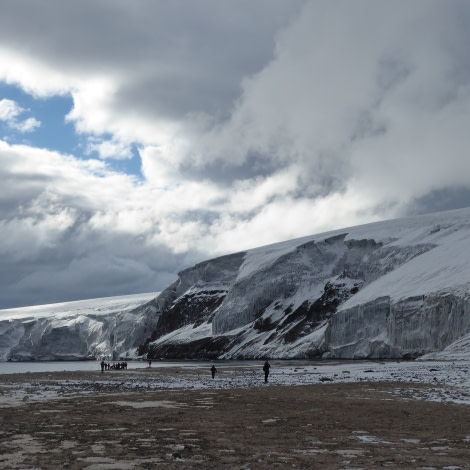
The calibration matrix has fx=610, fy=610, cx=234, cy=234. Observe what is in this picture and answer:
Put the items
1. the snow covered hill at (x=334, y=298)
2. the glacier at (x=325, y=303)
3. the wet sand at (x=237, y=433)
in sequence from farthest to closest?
the snow covered hill at (x=334, y=298) → the glacier at (x=325, y=303) → the wet sand at (x=237, y=433)

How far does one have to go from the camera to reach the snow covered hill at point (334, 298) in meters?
85.6

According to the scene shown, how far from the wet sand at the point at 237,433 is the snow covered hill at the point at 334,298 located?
46.3m

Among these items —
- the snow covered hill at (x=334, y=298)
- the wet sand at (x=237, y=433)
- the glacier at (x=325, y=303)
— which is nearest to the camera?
the wet sand at (x=237, y=433)

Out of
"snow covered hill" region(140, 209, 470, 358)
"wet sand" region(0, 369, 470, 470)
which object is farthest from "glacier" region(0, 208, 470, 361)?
"wet sand" region(0, 369, 470, 470)

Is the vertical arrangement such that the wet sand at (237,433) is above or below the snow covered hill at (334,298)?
below

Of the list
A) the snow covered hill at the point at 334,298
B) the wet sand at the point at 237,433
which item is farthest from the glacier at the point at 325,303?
the wet sand at the point at 237,433

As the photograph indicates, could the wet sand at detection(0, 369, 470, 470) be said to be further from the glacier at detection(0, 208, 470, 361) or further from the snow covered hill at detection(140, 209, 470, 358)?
the snow covered hill at detection(140, 209, 470, 358)

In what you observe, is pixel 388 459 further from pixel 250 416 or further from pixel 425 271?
pixel 425 271

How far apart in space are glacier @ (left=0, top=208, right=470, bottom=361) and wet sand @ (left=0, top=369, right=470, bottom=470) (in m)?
44.2

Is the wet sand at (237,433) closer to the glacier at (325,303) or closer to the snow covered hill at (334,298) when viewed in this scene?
the glacier at (325,303)

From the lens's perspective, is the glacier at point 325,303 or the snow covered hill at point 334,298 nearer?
the glacier at point 325,303

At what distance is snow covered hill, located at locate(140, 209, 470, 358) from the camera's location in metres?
85.6

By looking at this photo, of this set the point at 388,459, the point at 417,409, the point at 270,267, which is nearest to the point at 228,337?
the point at 270,267

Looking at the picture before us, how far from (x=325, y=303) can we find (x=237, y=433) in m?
116
